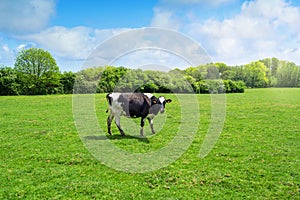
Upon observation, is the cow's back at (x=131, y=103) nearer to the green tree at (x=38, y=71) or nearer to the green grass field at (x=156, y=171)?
the green grass field at (x=156, y=171)

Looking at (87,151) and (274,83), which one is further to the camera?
(274,83)

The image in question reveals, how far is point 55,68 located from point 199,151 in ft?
155

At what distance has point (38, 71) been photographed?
161ft

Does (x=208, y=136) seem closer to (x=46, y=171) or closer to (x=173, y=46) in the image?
(x=173, y=46)

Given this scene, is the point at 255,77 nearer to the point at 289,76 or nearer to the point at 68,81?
the point at 289,76

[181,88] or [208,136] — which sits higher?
[181,88]

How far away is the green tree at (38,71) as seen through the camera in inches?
1866

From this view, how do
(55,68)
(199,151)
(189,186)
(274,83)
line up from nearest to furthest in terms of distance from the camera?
(189,186), (199,151), (55,68), (274,83)

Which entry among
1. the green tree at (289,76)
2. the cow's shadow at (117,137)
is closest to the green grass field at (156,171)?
the cow's shadow at (117,137)

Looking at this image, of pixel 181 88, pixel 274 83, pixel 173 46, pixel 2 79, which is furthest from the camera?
pixel 274 83

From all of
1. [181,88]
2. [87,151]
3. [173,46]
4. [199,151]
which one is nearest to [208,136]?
[199,151]

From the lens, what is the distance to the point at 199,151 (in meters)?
8.29

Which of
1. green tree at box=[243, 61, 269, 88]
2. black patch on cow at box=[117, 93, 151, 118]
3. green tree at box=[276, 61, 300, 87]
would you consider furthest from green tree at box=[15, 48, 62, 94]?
green tree at box=[276, 61, 300, 87]

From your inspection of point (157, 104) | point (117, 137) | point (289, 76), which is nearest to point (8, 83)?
point (117, 137)
